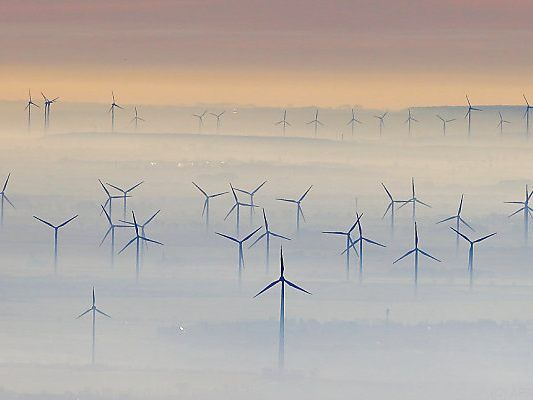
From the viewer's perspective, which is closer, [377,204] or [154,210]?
[154,210]

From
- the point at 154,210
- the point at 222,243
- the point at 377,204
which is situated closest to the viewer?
the point at 222,243

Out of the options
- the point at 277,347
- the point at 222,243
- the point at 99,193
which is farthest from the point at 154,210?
the point at 277,347

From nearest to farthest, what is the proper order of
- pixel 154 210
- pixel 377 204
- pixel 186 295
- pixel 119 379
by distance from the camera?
pixel 119 379 → pixel 186 295 → pixel 154 210 → pixel 377 204

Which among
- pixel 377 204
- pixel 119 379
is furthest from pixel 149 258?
pixel 377 204

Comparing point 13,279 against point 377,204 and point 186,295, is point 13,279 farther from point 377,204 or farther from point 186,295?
point 377,204

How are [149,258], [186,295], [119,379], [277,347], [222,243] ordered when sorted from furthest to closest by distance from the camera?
[222,243] → [149,258] → [186,295] → [277,347] → [119,379]

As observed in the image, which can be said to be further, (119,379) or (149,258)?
(149,258)

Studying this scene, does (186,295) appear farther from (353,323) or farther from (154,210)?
(154,210)

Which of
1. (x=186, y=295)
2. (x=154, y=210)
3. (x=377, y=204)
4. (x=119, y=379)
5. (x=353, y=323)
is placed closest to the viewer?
(x=119, y=379)
